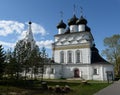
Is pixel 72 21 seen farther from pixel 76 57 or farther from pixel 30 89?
pixel 30 89

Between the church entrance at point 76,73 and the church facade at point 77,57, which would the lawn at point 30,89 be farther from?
the church entrance at point 76,73

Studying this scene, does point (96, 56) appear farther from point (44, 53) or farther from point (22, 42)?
point (22, 42)

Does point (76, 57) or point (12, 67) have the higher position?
point (76, 57)

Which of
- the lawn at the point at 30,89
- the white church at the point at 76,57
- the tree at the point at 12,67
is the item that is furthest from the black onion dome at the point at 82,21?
the lawn at the point at 30,89

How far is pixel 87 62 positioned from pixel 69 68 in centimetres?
475

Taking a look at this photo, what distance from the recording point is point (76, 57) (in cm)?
5050

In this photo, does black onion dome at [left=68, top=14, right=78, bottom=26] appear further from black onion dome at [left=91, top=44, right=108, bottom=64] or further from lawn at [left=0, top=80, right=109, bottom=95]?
lawn at [left=0, top=80, right=109, bottom=95]

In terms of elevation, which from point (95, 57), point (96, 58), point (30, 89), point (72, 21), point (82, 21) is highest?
point (72, 21)

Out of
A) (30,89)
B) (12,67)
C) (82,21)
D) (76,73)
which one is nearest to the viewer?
(30,89)

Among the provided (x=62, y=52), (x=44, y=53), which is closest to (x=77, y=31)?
(x=62, y=52)

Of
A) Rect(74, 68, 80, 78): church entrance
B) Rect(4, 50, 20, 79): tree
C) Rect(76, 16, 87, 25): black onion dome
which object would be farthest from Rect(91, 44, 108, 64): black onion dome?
Rect(4, 50, 20, 79): tree

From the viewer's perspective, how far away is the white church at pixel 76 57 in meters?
47.8

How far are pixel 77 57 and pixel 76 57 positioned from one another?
0.85 feet

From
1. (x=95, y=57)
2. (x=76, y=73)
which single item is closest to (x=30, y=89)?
(x=76, y=73)
